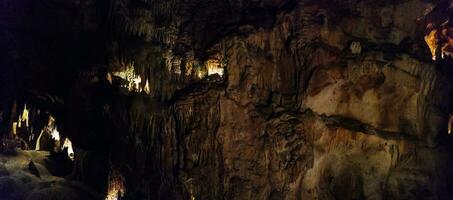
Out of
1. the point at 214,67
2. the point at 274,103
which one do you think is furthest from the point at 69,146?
the point at 274,103

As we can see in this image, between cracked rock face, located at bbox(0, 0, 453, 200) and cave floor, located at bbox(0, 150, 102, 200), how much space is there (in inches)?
46.1

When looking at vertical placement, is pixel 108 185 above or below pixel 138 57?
below

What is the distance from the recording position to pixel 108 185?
54.3 ft

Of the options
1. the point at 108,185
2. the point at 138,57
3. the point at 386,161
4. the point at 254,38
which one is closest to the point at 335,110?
the point at 386,161

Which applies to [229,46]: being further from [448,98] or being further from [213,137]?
[448,98]

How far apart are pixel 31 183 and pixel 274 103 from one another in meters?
7.45

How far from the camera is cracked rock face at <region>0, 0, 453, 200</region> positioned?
1497 cm

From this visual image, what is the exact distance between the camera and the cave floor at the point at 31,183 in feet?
46.0

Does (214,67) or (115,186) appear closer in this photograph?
(214,67)

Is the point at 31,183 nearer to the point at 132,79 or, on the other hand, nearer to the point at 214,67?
the point at 132,79

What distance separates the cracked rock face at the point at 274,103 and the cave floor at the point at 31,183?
46.1 inches

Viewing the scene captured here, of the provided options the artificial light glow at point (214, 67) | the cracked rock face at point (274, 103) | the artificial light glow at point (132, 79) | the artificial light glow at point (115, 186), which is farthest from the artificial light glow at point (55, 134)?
the artificial light glow at point (214, 67)

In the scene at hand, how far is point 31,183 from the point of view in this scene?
14.6 meters

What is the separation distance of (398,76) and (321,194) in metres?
4.32
